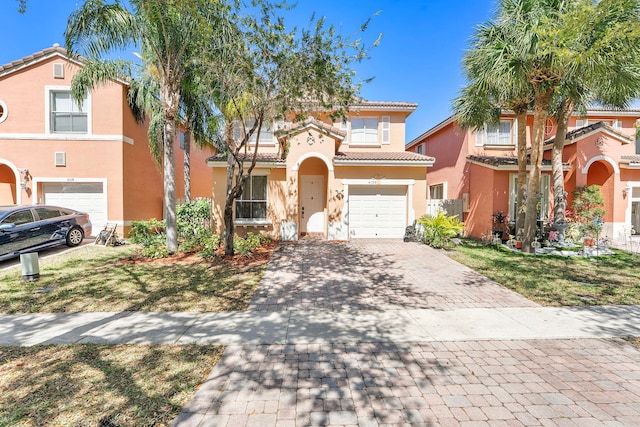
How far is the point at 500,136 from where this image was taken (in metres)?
16.2

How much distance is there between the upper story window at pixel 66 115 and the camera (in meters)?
13.2

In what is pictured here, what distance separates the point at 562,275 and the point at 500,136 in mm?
10624

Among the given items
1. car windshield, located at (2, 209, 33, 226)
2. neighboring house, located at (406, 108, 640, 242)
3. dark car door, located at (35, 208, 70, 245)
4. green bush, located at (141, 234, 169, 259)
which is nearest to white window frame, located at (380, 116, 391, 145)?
neighboring house, located at (406, 108, 640, 242)

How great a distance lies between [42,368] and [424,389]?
480cm

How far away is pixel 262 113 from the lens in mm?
8438

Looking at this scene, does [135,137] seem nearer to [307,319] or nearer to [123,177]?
[123,177]

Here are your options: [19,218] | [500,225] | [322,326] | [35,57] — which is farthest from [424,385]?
[35,57]

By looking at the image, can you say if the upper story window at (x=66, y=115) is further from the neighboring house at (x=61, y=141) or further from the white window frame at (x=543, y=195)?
the white window frame at (x=543, y=195)

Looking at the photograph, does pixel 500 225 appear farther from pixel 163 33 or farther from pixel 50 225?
pixel 50 225

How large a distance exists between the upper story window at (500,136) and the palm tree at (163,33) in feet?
47.6

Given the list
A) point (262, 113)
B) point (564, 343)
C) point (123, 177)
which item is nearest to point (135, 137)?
point (123, 177)

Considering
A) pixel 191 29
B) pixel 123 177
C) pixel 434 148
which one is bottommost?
pixel 123 177

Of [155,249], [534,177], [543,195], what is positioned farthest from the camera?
[543,195]

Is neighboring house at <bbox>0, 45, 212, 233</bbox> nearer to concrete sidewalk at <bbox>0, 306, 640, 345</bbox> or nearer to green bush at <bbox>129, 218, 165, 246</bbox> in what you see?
green bush at <bbox>129, 218, 165, 246</bbox>
